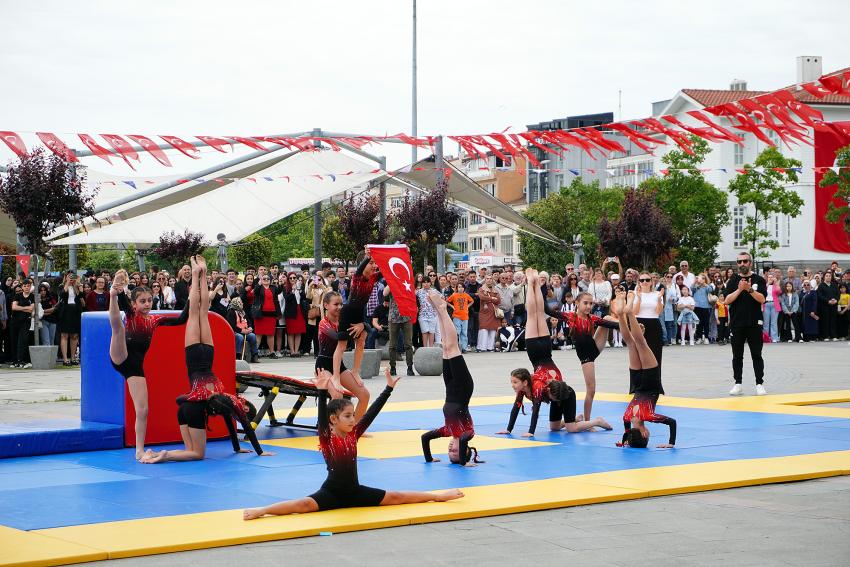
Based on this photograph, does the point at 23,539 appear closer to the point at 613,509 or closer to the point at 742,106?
the point at 613,509

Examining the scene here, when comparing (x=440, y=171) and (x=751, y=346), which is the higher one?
(x=440, y=171)

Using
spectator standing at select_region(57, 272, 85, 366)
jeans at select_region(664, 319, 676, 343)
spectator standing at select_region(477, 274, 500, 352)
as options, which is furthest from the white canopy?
jeans at select_region(664, 319, 676, 343)

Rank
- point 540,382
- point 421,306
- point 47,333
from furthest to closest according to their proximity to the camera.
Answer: point 421,306 → point 47,333 → point 540,382

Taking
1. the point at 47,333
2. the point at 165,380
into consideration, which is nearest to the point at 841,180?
the point at 47,333

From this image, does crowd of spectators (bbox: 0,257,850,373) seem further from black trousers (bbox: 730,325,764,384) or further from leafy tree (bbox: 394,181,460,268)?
leafy tree (bbox: 394,181,460,268)

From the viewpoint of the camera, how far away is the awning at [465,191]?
30.8m

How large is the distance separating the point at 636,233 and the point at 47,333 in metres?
30.9

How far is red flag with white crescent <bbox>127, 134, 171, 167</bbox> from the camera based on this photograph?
54.5 ft

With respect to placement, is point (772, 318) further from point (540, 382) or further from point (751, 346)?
point (540, 382)

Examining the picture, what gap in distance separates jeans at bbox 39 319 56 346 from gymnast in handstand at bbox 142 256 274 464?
40.6 feet

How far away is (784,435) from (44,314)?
14.8 meters

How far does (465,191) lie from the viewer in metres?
32.9

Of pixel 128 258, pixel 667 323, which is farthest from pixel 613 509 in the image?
pixel 128 258

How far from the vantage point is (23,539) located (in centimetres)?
686
